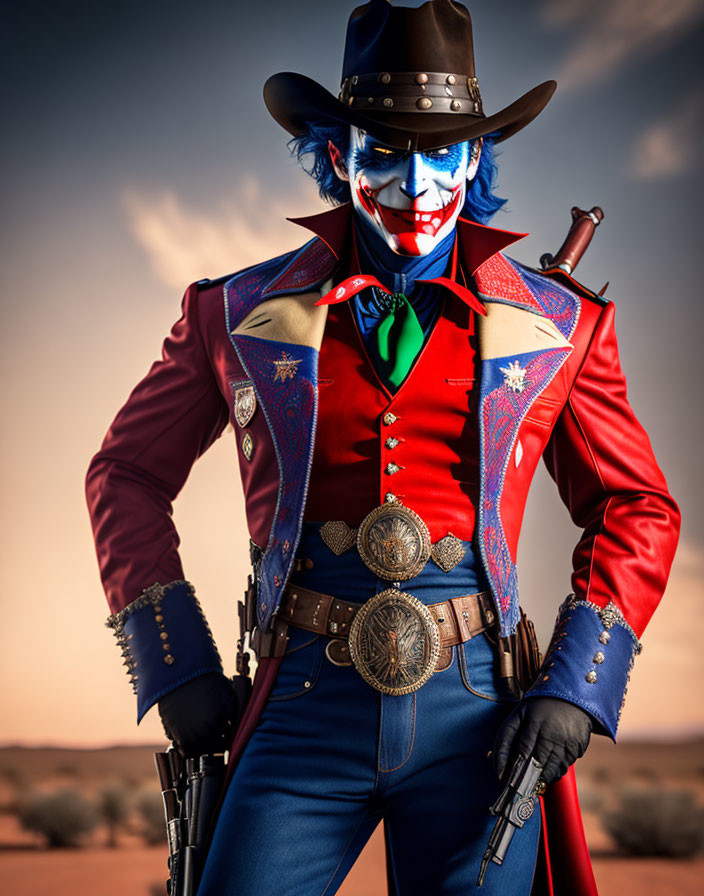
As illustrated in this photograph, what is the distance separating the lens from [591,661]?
182 centimetres

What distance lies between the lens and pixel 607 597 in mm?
1894

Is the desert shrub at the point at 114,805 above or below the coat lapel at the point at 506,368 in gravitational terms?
below

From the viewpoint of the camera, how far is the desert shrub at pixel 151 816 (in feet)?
14.7

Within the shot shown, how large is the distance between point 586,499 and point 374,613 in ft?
1.58

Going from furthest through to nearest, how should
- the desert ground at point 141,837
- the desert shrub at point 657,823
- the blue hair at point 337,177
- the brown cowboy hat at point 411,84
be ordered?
the desert shrub at point 657,823, the desert ground at point 141,837, the blue hair at point 337,177, the brown cowboy hat at point 411,84

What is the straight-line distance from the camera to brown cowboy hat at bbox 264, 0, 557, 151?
6.17 feet

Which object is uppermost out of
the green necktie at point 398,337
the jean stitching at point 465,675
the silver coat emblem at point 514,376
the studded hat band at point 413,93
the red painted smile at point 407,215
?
the studded hat band at point 413,93

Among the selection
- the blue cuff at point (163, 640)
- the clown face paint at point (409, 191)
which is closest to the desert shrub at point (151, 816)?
the blue cuff at point (163, 640)

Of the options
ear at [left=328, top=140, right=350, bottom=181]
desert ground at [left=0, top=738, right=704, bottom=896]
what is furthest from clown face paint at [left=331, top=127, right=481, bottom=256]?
desert ground at [left=0, top=738, right=704, bottom=896]

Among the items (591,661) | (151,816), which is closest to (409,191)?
(591,661)

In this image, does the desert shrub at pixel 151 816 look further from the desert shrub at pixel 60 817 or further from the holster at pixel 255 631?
the holster at pixel 255 631

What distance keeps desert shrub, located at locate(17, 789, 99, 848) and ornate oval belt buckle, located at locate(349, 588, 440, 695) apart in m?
3.11

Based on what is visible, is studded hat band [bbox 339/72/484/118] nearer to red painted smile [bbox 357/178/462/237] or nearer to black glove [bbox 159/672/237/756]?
red painted smile [bbox 357/178/462/237]

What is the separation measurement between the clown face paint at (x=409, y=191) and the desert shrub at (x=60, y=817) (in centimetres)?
332
